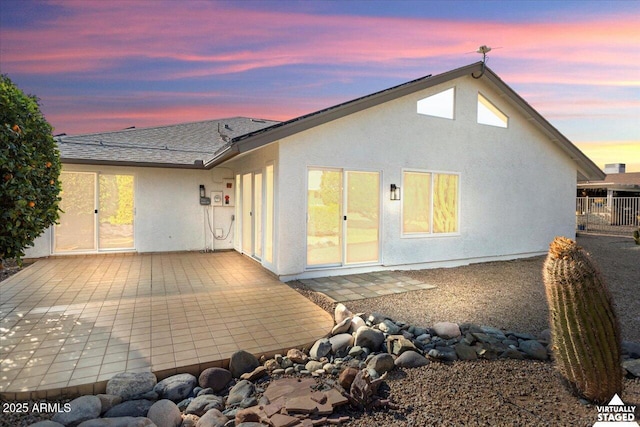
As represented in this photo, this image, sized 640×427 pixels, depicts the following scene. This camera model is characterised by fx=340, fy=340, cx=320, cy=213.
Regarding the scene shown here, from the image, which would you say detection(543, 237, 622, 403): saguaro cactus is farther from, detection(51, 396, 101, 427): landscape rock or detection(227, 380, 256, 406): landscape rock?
detection(51, 396, 101, 427): landscape rock

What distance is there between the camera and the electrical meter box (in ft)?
39.2

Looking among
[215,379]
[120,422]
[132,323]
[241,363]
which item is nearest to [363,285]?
[241,363]

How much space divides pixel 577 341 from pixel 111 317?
5.82 metres

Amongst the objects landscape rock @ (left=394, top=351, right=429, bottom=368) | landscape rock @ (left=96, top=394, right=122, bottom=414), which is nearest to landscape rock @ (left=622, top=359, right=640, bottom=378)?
landscape rock @ (left=394, top=351, right=429, bottom=368)

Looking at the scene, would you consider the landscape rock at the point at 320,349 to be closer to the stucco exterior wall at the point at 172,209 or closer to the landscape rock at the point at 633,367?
the landscape rock at the point at 633,367

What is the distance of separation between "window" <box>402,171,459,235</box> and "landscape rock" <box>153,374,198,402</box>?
6.53m

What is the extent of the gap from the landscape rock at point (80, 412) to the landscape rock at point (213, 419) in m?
0.94

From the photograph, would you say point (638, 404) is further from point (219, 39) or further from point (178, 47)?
point (178, 47)

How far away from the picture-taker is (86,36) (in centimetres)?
824

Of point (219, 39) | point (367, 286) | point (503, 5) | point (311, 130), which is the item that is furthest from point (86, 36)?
point (503, 5)

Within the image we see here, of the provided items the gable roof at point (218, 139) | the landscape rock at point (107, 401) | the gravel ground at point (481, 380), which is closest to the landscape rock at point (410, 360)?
the gravel ground at point (481, 380)

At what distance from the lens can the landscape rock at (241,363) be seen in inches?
147

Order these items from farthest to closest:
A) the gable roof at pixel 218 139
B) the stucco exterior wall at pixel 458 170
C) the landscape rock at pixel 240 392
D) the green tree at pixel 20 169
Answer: the stucco exterior wall at pixel 458 170, the gable roof at pixel 218 139, the green tree at pixel 20 169, the landscape rock at pixel 240 392

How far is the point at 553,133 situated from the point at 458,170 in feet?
13.2
